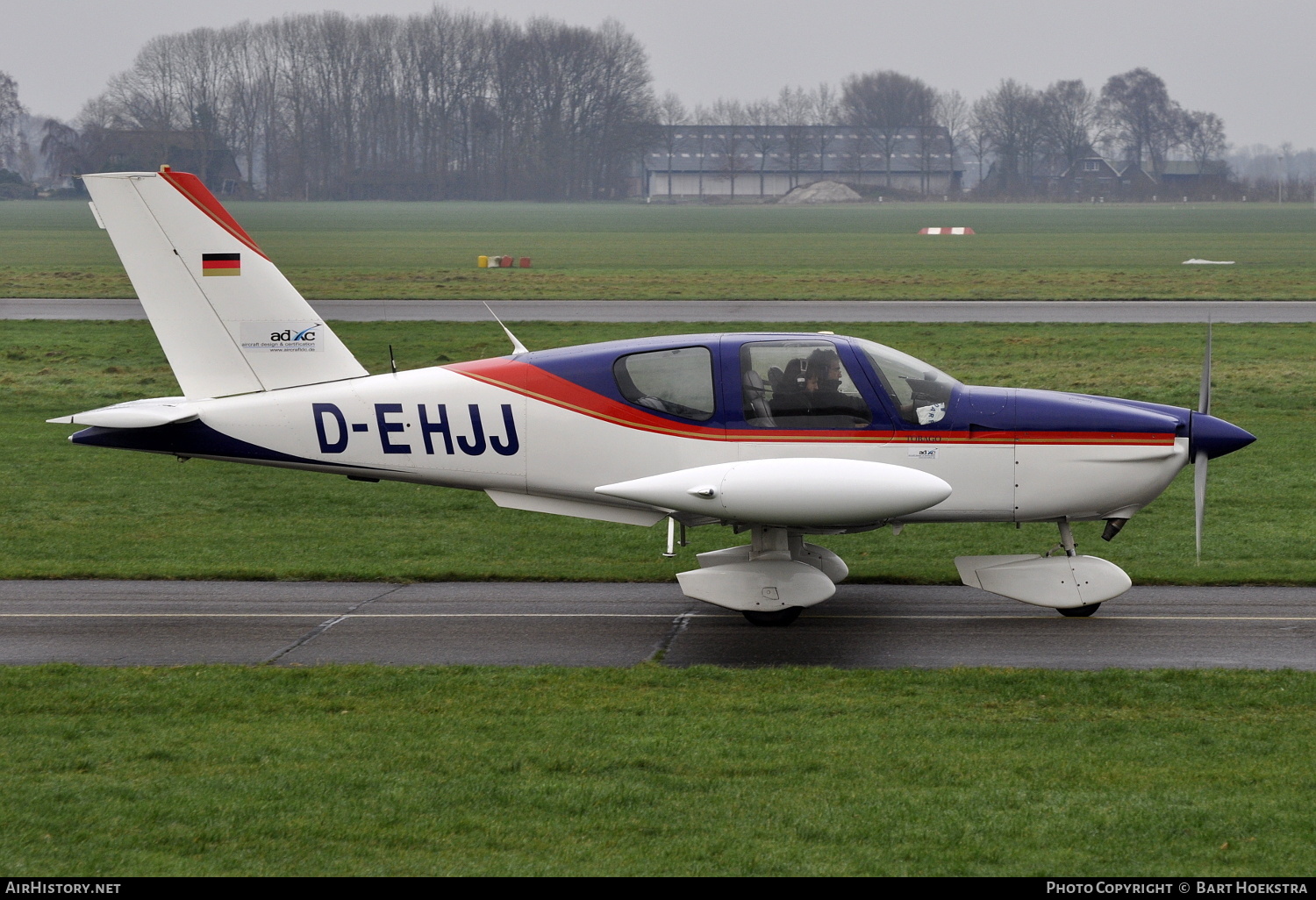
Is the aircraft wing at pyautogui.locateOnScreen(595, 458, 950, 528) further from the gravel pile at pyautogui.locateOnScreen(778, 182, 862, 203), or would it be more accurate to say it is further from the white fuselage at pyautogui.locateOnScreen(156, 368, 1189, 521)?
the gravel pile at pyautogui.locateOnScreen(778, 182, 862, 203)

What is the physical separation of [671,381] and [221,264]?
419 cm

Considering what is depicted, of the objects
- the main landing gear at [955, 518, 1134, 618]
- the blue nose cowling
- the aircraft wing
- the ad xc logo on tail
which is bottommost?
the main landing gear at [955, 518, 1134, 618]

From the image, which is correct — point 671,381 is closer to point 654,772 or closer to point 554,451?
point 554,451

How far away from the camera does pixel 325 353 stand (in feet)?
39.4

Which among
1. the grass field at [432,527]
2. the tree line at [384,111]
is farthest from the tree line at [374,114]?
the grass field at [432,527]

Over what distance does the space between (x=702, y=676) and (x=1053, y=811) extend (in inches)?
134

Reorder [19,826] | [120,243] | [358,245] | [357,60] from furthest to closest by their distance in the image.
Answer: [357,60] → [358,245] → [120,243] → [19,826]

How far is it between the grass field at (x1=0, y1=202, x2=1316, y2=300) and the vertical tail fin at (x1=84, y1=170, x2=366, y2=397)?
3171 cm

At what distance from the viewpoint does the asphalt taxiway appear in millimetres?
10352

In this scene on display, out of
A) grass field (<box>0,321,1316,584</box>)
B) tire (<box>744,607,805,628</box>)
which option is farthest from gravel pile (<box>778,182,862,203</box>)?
tire (<box>744,607,805,628</box>)

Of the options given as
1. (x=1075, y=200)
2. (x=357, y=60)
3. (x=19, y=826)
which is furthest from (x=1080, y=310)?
(x=1075, y=200)

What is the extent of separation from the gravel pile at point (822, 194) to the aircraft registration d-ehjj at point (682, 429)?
169647 mm

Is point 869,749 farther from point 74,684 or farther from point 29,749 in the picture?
point 74,684

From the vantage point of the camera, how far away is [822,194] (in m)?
A: 178
